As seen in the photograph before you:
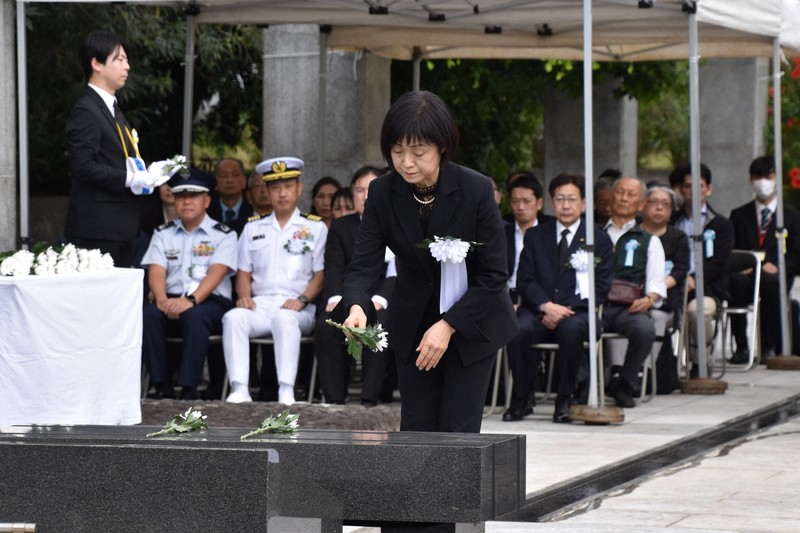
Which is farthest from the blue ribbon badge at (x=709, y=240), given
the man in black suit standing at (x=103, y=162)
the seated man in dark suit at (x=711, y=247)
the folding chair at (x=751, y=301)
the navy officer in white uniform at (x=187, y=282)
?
the man in black suit standing at (x=103, y=162)

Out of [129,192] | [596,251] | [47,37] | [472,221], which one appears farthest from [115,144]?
[47,37]

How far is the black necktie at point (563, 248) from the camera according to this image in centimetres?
1047

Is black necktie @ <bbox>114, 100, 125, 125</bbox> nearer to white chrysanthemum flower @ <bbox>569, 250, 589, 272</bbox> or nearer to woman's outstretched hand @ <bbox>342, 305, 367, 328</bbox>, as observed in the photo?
Result: white chrysanthemum flower @ <bbox>569, 250, 589, 272</bbox>

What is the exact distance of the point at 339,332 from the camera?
10.2 meters

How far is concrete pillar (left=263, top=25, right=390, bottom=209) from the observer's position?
14.0m

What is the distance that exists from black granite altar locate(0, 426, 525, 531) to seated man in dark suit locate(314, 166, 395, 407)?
195 inches

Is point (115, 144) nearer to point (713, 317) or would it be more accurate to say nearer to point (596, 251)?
point (596, 251)

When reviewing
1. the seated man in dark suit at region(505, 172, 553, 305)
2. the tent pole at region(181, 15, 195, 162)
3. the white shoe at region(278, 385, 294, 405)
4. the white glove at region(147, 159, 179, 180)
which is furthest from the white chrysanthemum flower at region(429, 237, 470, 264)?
the tent pole at region(181, 15, 195, 162)

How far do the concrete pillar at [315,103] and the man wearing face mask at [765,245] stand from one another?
354 centimetres

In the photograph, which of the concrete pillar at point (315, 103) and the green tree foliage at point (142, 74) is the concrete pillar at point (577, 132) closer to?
the green tree foliage at point (142, 74)

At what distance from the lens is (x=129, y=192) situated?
9.03 m

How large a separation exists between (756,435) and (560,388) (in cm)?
134

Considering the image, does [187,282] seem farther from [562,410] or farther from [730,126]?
[730,126]

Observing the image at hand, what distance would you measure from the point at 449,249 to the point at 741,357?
31.7 ft
